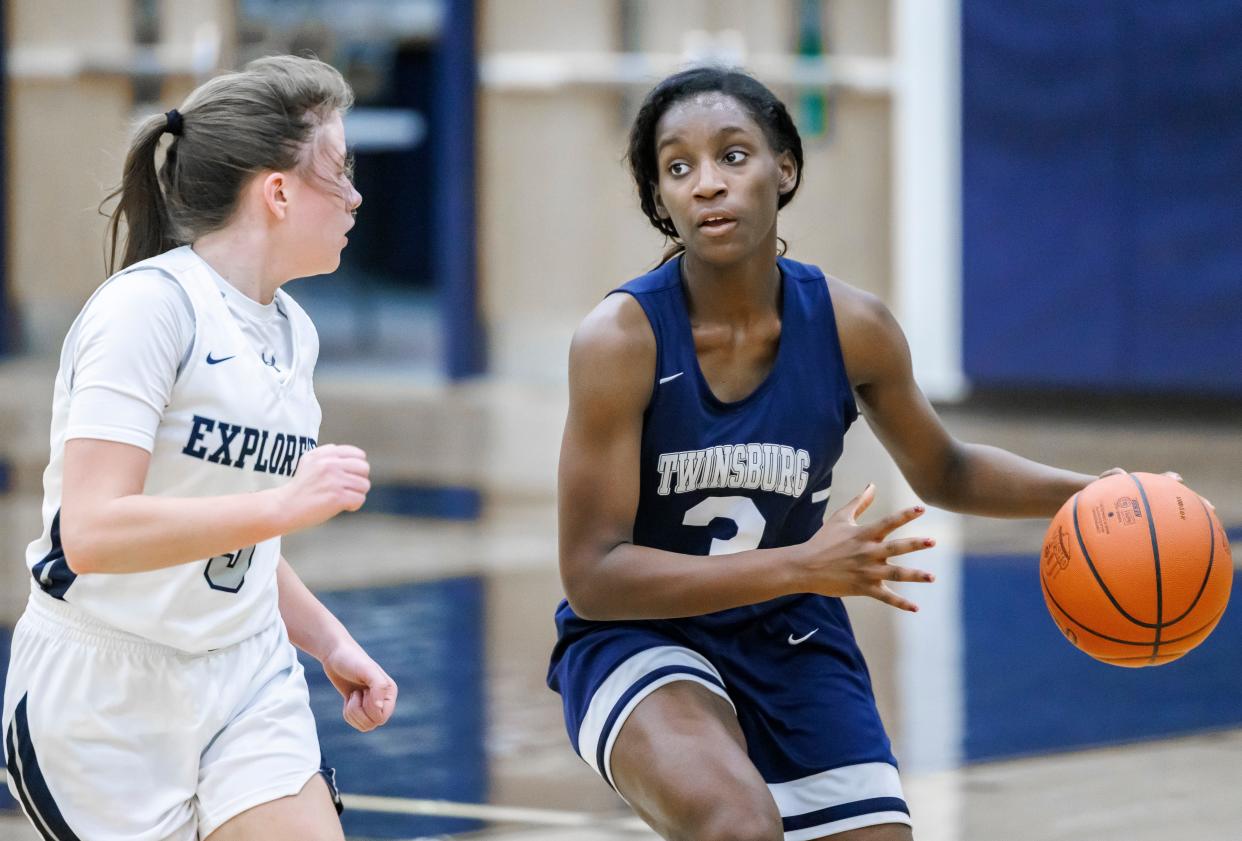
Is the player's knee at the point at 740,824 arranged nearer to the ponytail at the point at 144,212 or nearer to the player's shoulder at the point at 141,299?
the player's shoulder at the point at 141,299

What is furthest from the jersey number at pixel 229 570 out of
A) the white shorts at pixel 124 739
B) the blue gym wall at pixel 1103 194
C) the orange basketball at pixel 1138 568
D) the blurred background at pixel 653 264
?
the blue gym wall at pixel 1103 194

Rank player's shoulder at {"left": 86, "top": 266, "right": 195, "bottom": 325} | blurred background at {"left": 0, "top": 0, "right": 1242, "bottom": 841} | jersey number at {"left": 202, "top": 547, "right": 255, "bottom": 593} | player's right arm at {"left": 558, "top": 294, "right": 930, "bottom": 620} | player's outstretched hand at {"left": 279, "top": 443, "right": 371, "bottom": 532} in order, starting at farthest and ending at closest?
1. blurred background at {"left": 0, "top": 0, "right": 1242, "bottom": 841}
2. player's right arm at {"left": 558, "top": 294, "right": 930, "bottom": 620}
3. jersey number at {"left": 202, "top": 547, "right": 255, "bottom": 593}
4. player's shoulder at {"left": 86, "top": 266, "right": 195, "bottom": 325}
5. player's outstretched hand at {"left": 279, "top": 443, "right": 371, "bottom": 532}

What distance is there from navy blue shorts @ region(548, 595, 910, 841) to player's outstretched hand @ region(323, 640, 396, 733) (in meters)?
0.37

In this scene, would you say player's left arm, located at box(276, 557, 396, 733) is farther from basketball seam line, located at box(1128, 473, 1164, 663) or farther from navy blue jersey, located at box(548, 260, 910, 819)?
basketball seam line, located at box(1128, 473, 1164, 663)

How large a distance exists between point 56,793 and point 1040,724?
327 centimetres

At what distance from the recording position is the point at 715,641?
3.10 metres

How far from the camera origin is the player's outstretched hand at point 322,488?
2.34 metres

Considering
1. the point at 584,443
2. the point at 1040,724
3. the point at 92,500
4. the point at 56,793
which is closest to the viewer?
the point at 92,500

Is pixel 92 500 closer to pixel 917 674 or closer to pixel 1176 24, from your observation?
pixel 917 674

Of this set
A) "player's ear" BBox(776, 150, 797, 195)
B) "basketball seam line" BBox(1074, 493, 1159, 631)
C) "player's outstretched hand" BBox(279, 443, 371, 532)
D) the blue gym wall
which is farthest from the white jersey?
the blue gym wall

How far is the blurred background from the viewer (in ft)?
15.9

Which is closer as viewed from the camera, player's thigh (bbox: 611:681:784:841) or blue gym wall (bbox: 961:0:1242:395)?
player's thigh (bbox: 611:681:784:841)

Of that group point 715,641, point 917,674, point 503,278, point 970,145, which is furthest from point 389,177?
point 715,641

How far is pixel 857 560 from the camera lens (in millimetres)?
2693
